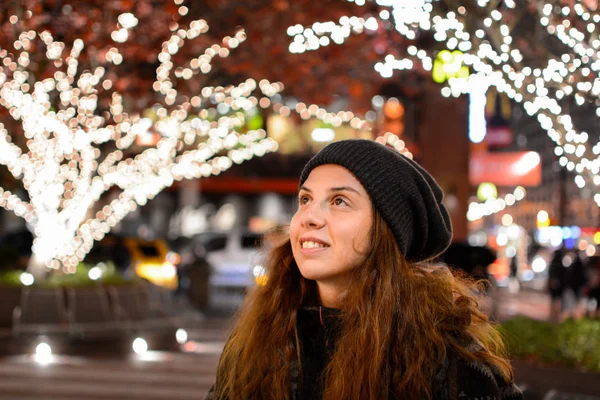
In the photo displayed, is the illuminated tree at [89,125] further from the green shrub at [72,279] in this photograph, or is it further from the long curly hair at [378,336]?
the long curly hair at [378,336]

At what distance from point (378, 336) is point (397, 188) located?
1.51 feet

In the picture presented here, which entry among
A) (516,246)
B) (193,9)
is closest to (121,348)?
(193,9)

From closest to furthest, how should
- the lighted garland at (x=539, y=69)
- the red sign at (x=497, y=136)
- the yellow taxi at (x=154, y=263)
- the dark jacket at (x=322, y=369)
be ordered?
1. the dark jacket at (x=322, y=369)
2. the lighted garland at (x=539, y=69)
3. the red sign at (x=497, y=136)
4. the yellow taxi at (x=154, y=263)

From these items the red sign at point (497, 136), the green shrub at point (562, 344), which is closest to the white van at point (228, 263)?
the red sign at point (497, 136)

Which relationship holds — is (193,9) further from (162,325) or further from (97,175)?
(162,325)

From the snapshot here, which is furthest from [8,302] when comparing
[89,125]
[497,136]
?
[497,136]

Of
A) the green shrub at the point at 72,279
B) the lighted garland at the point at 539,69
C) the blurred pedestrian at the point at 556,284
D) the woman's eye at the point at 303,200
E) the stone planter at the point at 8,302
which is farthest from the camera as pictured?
the blurred pedestrian at the point at 556,284

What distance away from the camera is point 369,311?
279 centimetres

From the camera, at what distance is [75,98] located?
13625 millimetres

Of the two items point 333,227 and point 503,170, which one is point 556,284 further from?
point 333,227

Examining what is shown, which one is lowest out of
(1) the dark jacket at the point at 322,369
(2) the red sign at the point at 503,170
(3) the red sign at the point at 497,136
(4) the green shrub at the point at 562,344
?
(4) the green shrub at the point at 562,344

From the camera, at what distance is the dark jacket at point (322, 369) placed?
8.55 feet

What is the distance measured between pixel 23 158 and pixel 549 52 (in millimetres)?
9334

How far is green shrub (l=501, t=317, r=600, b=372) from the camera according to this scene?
814 cm
